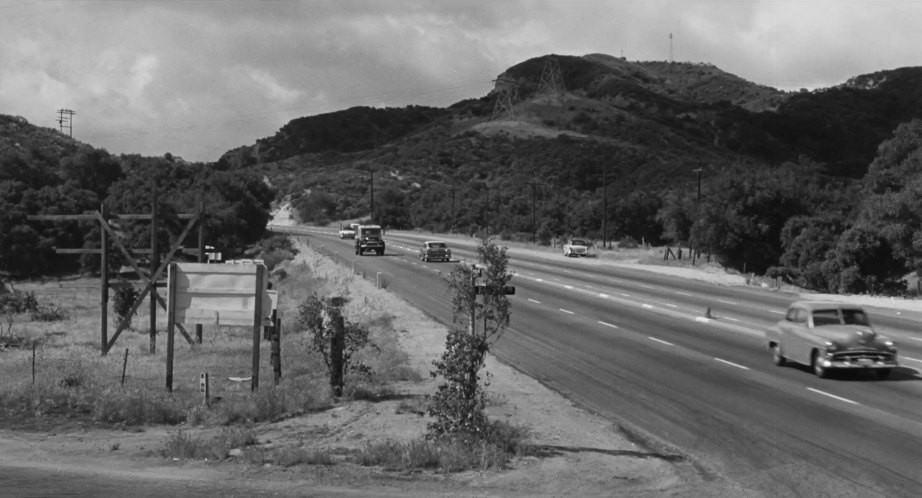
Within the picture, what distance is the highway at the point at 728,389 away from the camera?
11.4 meters

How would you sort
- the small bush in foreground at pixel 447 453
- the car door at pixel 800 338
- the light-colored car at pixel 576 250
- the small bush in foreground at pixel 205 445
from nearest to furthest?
the small bush in foreground at pixel 447 453 → the small bush in foreground at pixel 205 445 → the car door at pixel 800 338 → the light-colored car at pixel 576 250

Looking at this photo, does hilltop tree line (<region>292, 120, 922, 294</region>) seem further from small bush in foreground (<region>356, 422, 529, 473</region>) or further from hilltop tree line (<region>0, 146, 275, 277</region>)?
small bush in foreground (<region>356, 422, 529, 473</region>)

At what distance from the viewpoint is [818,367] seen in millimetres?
18750

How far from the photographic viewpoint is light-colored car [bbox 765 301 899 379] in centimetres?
1827

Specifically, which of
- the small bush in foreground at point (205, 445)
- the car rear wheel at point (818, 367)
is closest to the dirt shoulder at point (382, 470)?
the small bush in foreground at point (205, 445)

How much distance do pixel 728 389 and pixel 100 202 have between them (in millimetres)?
48129

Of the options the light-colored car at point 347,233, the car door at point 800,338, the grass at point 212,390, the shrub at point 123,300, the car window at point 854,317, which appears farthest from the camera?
the light-colored car at point 347,233

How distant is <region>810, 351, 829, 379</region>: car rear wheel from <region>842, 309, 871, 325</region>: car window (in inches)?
52.8

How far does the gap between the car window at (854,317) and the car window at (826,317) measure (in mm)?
161

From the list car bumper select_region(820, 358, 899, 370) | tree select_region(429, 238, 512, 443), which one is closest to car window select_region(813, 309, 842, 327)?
car bumper select_region(820, 358, 899, 370)

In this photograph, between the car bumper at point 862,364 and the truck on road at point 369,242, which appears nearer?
the car bumper at point 862,364

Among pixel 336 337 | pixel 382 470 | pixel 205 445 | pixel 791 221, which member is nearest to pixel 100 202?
pixel 791 221

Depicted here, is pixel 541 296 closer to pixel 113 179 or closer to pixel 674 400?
pixel 674 400

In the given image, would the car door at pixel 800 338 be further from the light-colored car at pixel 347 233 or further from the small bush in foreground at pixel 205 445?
the light-colored car at pixel 347 233
